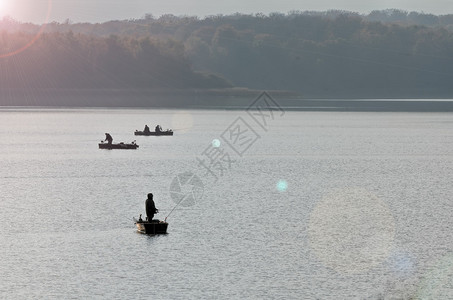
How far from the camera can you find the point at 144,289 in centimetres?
3766

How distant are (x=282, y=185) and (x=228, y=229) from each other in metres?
27.1

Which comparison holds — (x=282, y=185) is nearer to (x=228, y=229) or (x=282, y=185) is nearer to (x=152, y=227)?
(x=228, y=229)

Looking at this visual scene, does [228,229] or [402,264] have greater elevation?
[228,229]

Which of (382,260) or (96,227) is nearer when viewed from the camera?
(382,260)

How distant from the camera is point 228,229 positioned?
5272 cm

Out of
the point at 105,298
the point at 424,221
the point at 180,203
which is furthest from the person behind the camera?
the point at 180,203

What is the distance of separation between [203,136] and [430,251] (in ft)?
402

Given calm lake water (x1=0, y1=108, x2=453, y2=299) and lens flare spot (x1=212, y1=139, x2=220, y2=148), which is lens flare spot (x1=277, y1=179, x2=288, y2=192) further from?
lens flare spot (x1=212, y1=139, x2=220, y2=148)

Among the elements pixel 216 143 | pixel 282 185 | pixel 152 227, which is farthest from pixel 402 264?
pixel 216 143

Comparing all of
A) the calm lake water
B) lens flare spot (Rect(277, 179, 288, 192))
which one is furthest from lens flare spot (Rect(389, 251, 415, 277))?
lens flare spot (Rect(277, 179, 288, 192))

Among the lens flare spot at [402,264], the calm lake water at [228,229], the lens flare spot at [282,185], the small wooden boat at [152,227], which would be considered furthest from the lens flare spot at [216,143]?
the lens flare spot at [402,264]

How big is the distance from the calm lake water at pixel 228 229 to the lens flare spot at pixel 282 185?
0.51 meters

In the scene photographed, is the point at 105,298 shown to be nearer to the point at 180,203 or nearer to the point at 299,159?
the point at 180,203

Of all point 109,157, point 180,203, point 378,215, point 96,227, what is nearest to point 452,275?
point 378,215
